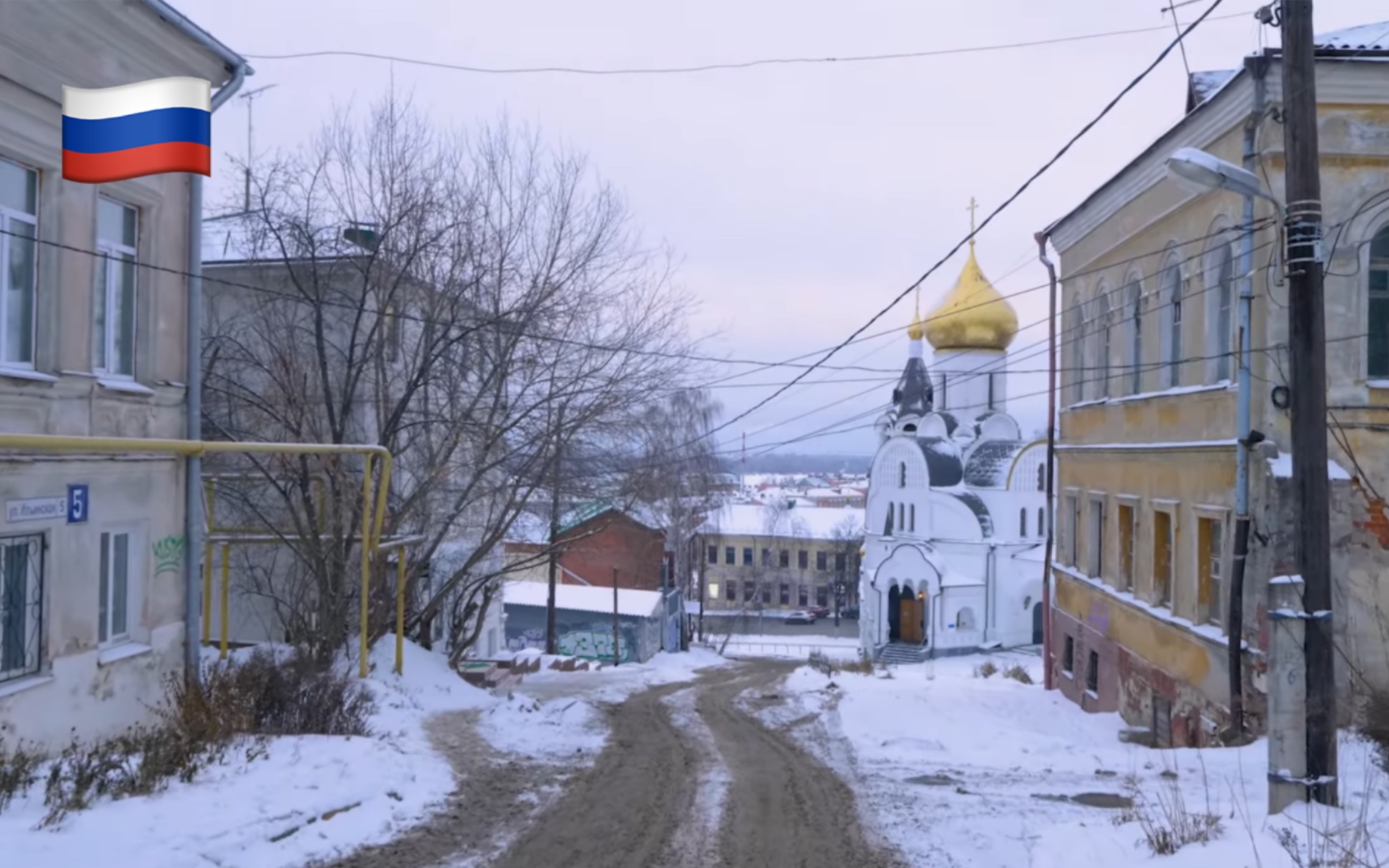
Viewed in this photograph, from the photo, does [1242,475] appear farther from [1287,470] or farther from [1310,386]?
[1310,386]

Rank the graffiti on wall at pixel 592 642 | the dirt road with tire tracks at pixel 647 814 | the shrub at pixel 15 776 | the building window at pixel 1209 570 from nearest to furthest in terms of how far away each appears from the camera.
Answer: the shrub at pixel 15 776 → the dirt road with tire tracks at pixel 647 814 → the building window at pixel 1209 570 → the graffiti on wall at pixel 592 642

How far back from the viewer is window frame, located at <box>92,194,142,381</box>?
1037 centimetres

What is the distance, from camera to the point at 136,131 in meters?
9.06

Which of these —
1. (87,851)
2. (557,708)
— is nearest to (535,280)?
(557,708)

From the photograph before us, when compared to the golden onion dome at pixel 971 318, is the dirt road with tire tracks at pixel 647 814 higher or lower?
lower

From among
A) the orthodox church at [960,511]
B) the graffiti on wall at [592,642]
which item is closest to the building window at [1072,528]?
the graffiti on wall at [592,642]

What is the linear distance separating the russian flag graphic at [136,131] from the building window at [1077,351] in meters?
13.6

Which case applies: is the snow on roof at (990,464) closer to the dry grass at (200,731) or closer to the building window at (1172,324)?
the building window at (1172,324)

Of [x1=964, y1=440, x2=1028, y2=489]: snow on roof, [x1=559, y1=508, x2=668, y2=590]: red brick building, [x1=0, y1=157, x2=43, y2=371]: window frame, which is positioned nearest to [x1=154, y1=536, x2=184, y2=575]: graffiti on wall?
[x1=0, y1=157, x2=43, y2=371]: window frame

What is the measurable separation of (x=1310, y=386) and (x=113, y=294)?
32.9 feet

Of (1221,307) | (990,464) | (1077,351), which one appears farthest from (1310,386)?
(990,464)

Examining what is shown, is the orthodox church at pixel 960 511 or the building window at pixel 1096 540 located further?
the orthodox church at pixel 960 511

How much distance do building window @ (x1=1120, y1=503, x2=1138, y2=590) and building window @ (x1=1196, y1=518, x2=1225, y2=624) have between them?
2.84m

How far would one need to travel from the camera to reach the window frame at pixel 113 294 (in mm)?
10367
